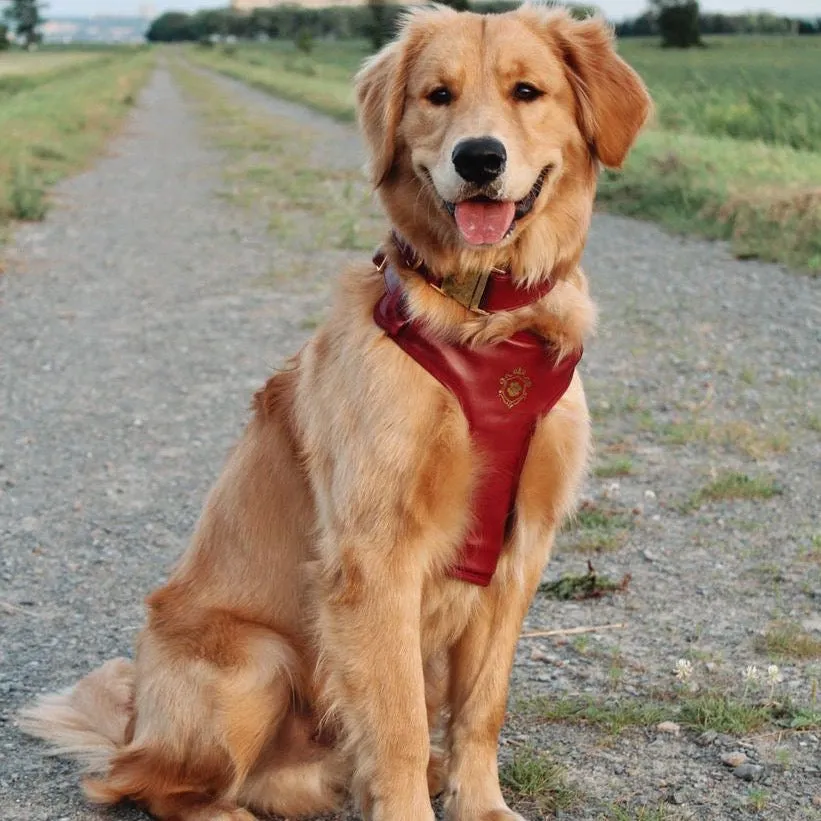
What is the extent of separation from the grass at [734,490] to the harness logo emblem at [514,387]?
2690 millimetres

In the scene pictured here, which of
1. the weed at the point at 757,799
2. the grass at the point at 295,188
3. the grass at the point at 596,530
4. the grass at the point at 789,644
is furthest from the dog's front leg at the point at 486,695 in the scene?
the grass at the point at 295,188

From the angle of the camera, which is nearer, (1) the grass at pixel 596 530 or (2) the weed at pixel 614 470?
(1) the grass at pixel 596 530

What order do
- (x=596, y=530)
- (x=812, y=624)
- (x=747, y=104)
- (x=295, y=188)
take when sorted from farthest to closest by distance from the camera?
1. (x=747, y=104)
2. (x=295, y=188)
3. (x=596, y=530)
4. (x=812, y=624)

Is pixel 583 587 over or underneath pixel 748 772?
underneath

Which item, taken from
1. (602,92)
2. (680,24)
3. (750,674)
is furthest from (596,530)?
(680,24)

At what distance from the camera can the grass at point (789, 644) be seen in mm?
4129

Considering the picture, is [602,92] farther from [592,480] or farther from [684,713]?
[592,480]

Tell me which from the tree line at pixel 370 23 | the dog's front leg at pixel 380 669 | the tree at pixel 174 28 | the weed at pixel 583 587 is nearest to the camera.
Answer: the dog's front leg at pixel 380 669

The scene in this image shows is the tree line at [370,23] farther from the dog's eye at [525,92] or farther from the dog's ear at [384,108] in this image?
the dog's eye at [525,92]

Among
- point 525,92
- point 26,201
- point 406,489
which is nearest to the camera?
point 406,489

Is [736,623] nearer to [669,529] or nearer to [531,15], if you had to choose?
[669,529]

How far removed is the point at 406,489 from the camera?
293 centimetres

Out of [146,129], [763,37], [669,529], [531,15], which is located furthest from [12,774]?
[763,37]

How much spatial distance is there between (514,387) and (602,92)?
83 cm
